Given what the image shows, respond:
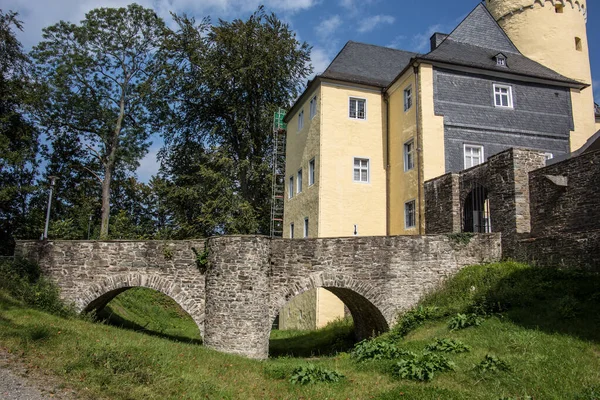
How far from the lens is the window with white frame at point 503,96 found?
70.1ft

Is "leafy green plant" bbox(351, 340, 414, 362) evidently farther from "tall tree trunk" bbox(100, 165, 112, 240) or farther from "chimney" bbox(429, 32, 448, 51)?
"tall tree trunk" bbox(100, 165, 112, 240)

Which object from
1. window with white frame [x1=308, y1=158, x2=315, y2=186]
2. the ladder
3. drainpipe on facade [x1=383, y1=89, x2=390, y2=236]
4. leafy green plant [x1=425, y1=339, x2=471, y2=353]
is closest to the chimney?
drainpipe on facade [x1=383, y1=89, x2=390, y2=236]

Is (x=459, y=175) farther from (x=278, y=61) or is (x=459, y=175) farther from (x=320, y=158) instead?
(x=278, y=61)

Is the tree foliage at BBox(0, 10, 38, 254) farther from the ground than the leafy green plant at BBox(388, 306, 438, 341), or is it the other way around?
the tree foliage at BBox(0, 10, 38, 254)

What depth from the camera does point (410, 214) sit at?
68.8ft

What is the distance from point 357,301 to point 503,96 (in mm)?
10983

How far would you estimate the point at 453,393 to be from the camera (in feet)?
29.6

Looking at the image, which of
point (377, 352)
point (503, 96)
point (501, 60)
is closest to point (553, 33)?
point (501, 60)

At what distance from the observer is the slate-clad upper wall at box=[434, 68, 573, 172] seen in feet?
67.4

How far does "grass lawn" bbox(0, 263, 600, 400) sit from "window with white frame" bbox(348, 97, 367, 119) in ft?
33.6

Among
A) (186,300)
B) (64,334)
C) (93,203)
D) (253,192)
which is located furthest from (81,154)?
(64,334)

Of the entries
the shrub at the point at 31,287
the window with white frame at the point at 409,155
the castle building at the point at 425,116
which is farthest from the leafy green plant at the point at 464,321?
the shrub at the point at 31,287

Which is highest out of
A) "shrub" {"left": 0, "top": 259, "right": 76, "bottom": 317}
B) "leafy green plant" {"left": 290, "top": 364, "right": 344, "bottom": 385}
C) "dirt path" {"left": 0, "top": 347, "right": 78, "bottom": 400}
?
"shrub" {"left": 0, "top": 259, "right": 76, "bottom": 317}

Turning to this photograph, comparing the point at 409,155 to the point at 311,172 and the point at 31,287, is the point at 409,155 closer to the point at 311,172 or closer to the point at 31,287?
the point at 311,172
